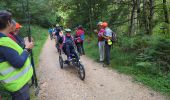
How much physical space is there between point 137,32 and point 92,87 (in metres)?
8.12

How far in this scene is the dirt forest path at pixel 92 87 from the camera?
7.80 m

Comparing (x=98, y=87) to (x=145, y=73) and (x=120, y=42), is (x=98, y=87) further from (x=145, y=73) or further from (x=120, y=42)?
(x=120, y=42)

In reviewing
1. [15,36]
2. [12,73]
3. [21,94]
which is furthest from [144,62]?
[12,73]

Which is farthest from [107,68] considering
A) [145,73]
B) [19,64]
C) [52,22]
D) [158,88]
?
[52,22]

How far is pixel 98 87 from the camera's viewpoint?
8.72 m

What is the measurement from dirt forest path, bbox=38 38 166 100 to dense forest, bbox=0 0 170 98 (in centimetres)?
54

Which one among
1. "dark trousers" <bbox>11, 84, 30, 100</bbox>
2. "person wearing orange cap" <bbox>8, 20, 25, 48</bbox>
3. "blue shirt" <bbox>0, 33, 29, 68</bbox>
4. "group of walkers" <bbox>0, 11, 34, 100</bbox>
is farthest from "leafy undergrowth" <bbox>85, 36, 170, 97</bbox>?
"blue shirt" <bbox>0, 33, 29, 68</bbox>

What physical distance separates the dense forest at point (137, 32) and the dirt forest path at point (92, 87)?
542 mm

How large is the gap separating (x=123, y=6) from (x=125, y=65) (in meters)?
6.55

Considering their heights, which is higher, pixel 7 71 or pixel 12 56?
pixel 12 56

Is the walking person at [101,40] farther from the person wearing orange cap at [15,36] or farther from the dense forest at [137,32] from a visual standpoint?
the person wearing orange cap at [15,36]

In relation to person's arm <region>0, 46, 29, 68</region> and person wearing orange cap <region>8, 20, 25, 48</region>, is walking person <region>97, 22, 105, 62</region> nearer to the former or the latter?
person wearing orange cap <region>8, 20, 25, 48</region>

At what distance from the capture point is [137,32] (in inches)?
625

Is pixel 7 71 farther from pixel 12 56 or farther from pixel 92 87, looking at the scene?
pixel 92 87
